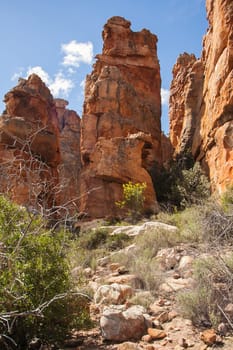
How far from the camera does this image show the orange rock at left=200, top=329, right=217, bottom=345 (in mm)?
3877

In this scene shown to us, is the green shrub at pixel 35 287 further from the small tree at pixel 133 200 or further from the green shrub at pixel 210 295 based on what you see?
the small tree at pixel 133 200

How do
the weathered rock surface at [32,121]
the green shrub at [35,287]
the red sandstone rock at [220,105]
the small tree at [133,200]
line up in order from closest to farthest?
the green shrub at [35,287] → the red sandstone rock at [220,105] → the small tree at [133,200] → the weathered rock surface at [32,121]

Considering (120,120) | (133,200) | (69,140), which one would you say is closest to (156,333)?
(133,200)

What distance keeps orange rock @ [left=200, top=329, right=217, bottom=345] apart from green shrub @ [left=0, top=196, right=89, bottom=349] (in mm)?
1437

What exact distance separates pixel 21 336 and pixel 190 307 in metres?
2.06

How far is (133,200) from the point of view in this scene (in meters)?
17.5

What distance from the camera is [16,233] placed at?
4.34m

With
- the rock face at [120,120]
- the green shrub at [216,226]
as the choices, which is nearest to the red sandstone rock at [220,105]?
the rock face at [120,120]

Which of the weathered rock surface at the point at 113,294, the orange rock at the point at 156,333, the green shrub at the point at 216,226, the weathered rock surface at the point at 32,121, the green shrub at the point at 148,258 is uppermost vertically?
the weathered rock surface at the point at 32,121

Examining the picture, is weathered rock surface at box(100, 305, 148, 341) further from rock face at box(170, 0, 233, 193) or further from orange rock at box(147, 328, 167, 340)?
rock face at box(170, 0, 233, 193)

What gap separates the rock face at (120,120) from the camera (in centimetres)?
1900

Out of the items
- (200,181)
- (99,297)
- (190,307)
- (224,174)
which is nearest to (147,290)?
(99,297)

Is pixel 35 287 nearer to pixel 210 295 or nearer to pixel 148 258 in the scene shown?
pixel 210 295

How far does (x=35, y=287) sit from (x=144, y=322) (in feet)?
4.58
